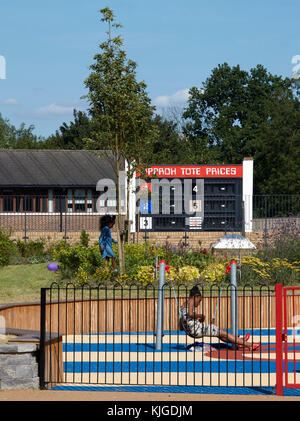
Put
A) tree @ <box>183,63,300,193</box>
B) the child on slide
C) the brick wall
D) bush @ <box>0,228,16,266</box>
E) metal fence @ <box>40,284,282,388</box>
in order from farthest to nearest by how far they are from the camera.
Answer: tree @ <box>183,63,300,193</box> → the brick wall → bush @ <box>0,228,16,266</box> → the child on slide → metal fence @ <box>40,284,282,388</box>

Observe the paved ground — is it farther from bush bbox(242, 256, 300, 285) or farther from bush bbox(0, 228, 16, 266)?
bush bbox(0, 228, 16, 266)

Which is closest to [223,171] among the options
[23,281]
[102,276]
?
[23,281]

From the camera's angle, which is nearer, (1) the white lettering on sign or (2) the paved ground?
→ (2) the paved ground

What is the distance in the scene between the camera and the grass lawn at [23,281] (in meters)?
17.6

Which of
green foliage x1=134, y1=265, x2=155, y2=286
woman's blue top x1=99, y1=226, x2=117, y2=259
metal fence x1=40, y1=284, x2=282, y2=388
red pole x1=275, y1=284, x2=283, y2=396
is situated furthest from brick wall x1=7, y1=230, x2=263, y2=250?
red pole x1=275, y1=284, x2=283, y2=396

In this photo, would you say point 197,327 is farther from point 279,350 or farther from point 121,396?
point 121,396

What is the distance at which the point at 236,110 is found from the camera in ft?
255

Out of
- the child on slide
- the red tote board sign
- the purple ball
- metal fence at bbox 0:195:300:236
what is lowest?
the child on slide

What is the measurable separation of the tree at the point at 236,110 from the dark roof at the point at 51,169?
22719 mm

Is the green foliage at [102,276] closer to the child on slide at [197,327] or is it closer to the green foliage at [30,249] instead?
the child on slide at [197,327]

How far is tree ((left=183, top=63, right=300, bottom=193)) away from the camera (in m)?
72.6

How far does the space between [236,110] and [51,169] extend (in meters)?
36.1

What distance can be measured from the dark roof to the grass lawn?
20811 mm

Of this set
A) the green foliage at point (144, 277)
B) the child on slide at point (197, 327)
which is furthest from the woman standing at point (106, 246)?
the child on slide at point (197, 327)
